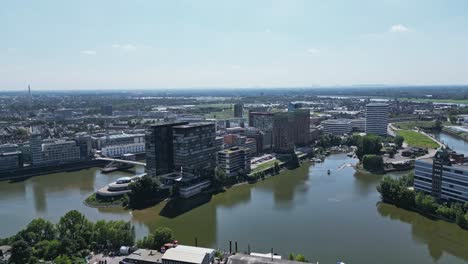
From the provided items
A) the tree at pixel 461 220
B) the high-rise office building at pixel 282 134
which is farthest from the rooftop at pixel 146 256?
the high-rise office building at pixel 282 134

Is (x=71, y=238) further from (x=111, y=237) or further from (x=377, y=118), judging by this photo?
(x=377, y=118)

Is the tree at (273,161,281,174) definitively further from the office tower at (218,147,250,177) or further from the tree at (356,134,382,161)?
the tree at (356,134,382,161)

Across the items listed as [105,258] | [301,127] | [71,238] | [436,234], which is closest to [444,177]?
[436,234]

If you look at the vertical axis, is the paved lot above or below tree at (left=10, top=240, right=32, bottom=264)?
below

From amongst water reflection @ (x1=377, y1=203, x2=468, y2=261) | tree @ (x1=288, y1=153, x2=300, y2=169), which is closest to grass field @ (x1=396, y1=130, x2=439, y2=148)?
tree @ (x1=288, y1=153, x2=300, y2=169)

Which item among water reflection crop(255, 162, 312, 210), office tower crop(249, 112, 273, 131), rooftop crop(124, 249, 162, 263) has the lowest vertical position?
water reflection crop(255, 162, 312, 210)

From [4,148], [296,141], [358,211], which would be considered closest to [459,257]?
[358,211]
